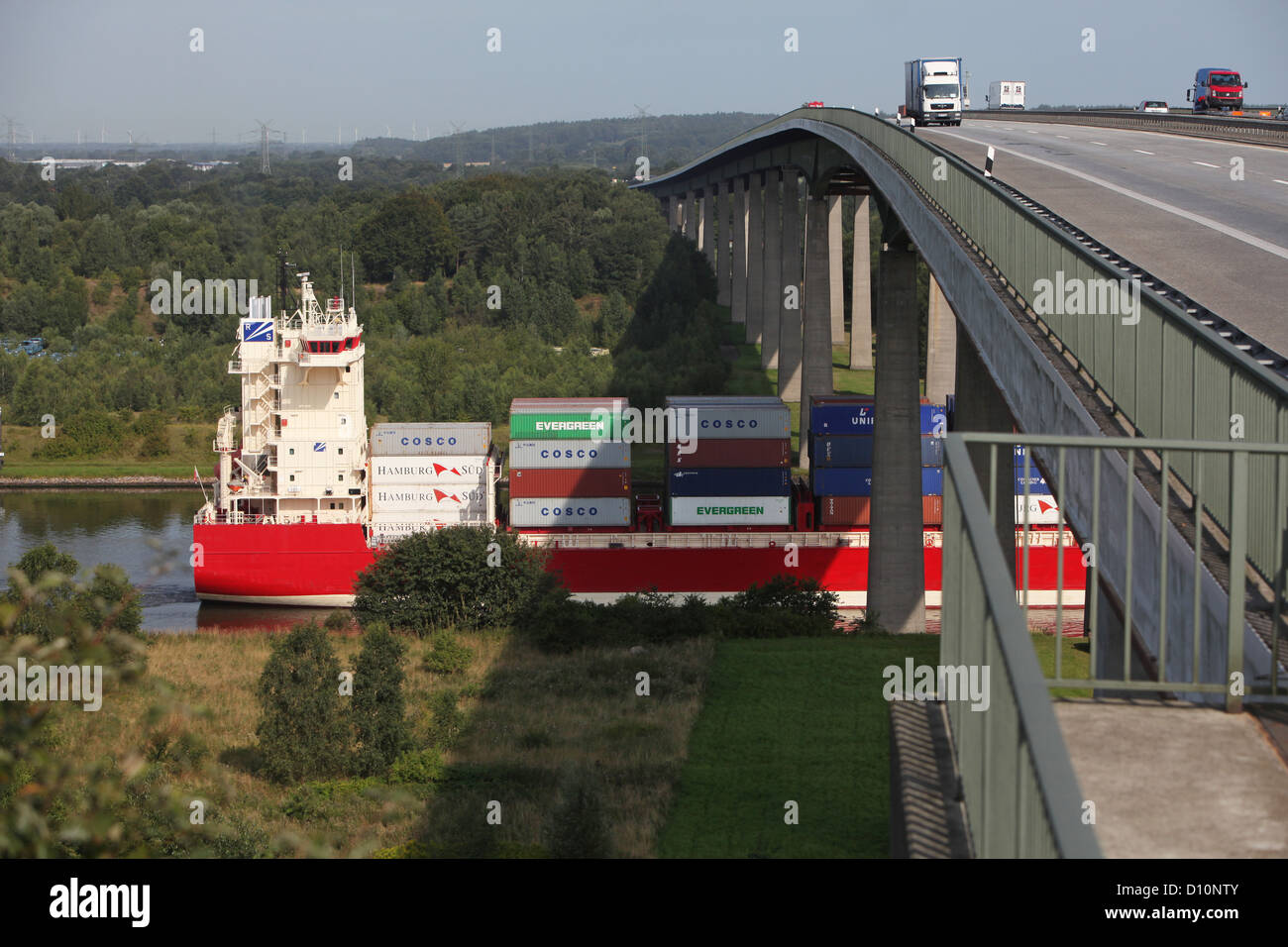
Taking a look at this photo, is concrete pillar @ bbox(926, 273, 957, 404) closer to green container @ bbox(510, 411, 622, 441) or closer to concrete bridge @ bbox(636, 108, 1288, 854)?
green container @ bbox(510, 411, 622, 441)

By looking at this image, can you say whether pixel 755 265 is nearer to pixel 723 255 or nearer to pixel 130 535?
pixel 723 255

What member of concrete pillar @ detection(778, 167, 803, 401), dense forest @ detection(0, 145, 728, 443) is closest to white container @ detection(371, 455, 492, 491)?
dense forest @ detection(0, 145, 728, 443)

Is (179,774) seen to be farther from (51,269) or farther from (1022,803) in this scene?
(51,269)

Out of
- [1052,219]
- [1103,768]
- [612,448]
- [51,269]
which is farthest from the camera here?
[51,269]

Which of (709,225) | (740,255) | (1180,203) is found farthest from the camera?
(709,225)

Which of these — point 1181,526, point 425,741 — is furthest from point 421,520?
point 1181,526

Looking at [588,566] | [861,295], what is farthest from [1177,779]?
[861,295]
